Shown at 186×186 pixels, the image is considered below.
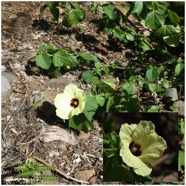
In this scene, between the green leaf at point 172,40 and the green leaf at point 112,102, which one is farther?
the green leaf at point 172,40

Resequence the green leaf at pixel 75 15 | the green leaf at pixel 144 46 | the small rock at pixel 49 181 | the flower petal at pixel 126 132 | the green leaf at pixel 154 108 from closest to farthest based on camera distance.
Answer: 1. the flower petal at pixel 126 132
2. the small rock at pixel 49 181
3. the green leaf at pixel 154 108
4. the green leaf at pixel 75 15
5. the green leaf at pixel 144 46

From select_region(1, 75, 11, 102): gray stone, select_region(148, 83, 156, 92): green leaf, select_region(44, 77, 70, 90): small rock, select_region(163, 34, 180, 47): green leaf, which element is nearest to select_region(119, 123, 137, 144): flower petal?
select_region(148, 83, 156, 92): green leaf

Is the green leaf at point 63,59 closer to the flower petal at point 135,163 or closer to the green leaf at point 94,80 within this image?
the green leaf at point 94,80

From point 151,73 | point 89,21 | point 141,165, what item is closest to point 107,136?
point 141,165

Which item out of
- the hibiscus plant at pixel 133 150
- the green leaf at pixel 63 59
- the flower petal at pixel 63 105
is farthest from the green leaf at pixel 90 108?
the green leaf at pixel 63 59

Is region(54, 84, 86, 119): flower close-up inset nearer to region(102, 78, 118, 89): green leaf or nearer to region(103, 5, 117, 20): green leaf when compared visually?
region(102, 78, 118, 89): green leaf

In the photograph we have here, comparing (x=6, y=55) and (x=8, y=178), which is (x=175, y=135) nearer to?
(x=8, y=178)
